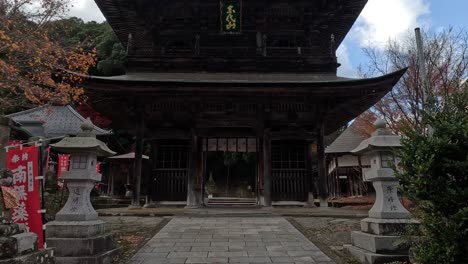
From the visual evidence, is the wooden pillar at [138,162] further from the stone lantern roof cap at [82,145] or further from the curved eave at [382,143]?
the curved eave at [382,143]

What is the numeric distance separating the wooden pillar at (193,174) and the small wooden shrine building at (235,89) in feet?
0.13

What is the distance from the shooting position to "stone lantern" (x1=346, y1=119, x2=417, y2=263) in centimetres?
553

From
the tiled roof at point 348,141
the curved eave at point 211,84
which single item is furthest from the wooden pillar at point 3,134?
the tiled roof at point 348,141

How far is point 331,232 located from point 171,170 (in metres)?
7.47

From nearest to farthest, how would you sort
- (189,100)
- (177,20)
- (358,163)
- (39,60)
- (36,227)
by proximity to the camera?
(36,227), (39,60), (189,100), (177,20), (358,163)

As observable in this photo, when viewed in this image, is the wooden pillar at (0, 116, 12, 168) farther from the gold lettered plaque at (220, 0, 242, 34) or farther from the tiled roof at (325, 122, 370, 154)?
the tiled roof at (325, 122, 370, 154)

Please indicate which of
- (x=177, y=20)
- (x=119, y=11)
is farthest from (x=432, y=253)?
(x=119, y=11)

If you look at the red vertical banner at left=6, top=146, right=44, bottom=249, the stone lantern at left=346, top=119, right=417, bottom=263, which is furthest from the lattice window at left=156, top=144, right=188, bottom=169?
the stone lantern at left=346, top=119, right=417, bottom=263

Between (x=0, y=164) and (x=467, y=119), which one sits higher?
(x=467, y=119)

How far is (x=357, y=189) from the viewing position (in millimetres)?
27078

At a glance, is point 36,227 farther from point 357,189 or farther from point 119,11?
point 357,189

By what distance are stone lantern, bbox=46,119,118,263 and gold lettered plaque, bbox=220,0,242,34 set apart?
9381 mm

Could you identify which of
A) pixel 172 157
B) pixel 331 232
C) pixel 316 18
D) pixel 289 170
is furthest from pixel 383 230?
pixel 316 18

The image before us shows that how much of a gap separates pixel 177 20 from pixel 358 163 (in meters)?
18.1
